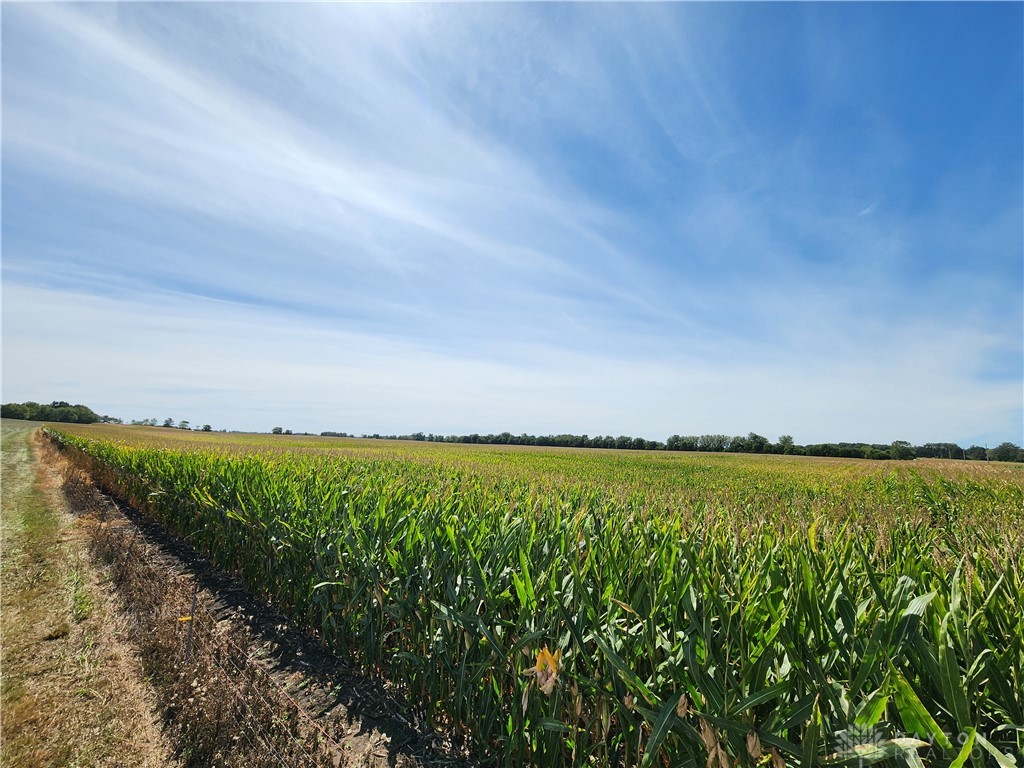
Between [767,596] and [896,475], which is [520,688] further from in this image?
[896,475]

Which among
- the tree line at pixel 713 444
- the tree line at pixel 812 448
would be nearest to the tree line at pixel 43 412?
the tree line at pixel 713 444

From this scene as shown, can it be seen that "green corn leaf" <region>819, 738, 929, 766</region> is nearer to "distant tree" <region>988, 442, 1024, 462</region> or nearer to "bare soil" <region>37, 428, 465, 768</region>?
"bare soil" <region>37, 428, 465, 768</region>

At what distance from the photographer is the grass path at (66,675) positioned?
11.3 ft

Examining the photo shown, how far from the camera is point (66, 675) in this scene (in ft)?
14.3

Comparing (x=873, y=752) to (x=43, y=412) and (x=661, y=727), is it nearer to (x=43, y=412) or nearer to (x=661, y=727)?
(x=661, y=727)

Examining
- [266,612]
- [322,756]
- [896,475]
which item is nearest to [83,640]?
[266,612]

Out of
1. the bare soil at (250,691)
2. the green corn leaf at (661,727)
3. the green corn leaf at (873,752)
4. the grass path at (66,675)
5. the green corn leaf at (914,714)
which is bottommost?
the grass path at (66,675)

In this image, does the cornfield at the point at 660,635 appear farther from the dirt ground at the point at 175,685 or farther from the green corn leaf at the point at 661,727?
the dirt ground at the point at 175,685

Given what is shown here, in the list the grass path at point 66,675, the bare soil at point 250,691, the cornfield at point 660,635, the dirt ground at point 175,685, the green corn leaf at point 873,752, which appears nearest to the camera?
the green corn leaf at point 873,752

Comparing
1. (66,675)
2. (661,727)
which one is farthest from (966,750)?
(66,675)

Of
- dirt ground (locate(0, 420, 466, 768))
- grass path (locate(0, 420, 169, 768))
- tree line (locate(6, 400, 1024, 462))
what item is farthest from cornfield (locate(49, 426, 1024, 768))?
tree line (locate(6, 400, 1024, 462))

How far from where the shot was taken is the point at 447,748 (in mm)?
2979

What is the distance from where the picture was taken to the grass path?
3.44m

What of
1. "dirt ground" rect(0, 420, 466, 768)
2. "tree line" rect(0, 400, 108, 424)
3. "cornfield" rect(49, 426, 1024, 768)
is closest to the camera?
"cornfield" rect(49, 426, 1024, 768)
